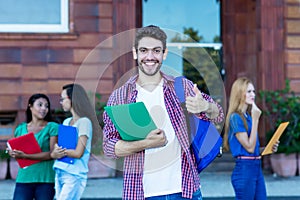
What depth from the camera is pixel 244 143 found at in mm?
5125

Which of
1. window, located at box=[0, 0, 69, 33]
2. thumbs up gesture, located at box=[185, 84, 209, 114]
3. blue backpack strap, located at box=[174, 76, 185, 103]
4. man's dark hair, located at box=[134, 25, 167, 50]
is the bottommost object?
thumbs up gesture, located at box=[185, 84, 209, 114]

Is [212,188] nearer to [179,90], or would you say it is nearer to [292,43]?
[292,43]

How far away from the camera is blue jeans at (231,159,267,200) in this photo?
16.3 feet

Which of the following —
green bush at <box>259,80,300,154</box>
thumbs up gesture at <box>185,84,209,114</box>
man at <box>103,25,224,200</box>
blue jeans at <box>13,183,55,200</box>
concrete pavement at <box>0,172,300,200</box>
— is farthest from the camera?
green bush at <box>259,80,300,154</box>

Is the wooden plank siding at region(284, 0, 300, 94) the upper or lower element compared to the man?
upper

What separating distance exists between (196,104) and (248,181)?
245cm

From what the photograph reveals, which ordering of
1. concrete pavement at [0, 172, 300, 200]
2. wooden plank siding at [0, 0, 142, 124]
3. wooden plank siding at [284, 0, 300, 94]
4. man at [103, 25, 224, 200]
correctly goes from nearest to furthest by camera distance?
man at [103, 25, 224, 200] → concrete pavement at [0, 172, 300, 200] → wooden plank siding at [0, 0, 142, 124] → wooden plank siding at [284, 0, 300, 94]

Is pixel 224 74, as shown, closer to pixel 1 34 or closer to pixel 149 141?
pixel 1 34

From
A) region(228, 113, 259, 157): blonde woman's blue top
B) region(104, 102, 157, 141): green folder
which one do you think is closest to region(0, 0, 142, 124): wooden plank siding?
region(228, 113, 259, 157): blonde woman's blue top

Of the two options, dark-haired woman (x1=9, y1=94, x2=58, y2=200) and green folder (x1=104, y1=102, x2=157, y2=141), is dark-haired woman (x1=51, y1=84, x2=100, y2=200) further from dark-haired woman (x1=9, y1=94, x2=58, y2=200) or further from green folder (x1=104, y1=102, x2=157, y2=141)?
green folder (x1=104, y1=102, x2=157, y2=141)

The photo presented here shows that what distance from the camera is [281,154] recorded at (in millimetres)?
9102

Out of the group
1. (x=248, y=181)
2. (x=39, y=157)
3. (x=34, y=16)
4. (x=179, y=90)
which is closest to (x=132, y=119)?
(x=179, y=90)

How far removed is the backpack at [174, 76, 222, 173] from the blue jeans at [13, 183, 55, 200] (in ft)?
7.28

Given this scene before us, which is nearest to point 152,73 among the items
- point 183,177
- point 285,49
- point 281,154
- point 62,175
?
point 183,177
